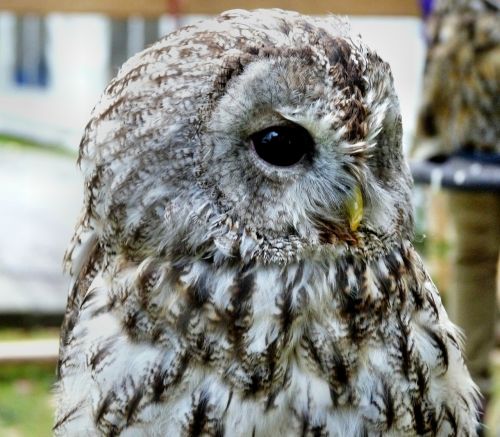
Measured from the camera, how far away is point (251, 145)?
107 centimetres

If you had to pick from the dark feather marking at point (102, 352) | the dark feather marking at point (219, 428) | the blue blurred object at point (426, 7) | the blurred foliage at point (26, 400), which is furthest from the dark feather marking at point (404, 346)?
the blurred foliage at point (26, 400)

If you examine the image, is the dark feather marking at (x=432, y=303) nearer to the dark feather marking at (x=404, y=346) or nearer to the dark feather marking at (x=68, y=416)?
the dark feather marking at (x=404, y=346)

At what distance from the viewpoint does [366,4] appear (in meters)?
2.39

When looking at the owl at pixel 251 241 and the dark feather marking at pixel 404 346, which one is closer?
the owl at pixel 251 241

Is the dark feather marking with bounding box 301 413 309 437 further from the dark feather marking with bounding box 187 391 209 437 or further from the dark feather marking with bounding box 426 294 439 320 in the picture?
the dark feather marking with bounding box 426 294 439 320

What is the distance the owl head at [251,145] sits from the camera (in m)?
1.06

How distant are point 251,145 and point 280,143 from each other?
0.04 metres

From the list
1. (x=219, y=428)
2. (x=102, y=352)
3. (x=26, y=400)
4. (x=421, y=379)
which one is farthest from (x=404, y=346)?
(x=26, y=400)

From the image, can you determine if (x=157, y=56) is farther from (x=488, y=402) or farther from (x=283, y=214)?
(x=488, y=402)

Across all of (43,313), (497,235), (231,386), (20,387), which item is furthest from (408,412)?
(43,313)

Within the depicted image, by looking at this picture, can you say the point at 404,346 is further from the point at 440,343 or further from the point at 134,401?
the point at 134,401

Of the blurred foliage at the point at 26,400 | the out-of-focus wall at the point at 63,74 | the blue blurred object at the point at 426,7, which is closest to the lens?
the blue blurred object at the point at 426,7

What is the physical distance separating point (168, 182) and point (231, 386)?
27 centimetres

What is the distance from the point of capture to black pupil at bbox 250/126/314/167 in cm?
107
